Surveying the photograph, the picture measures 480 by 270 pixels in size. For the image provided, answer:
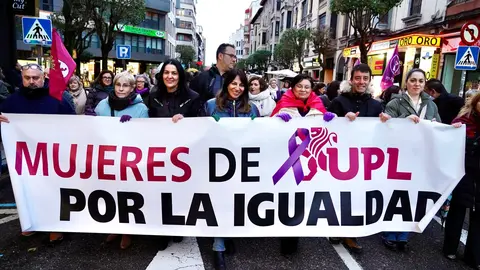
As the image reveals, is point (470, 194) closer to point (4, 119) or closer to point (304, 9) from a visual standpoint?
point (4, 119)

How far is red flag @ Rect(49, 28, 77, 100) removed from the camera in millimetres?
3830

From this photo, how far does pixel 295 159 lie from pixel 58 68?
9.02ft

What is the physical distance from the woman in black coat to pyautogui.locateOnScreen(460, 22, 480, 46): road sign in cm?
739

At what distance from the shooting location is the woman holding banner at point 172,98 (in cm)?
364

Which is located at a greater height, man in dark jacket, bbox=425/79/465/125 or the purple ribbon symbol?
man in dark jacket, bbox=425/79/465/125

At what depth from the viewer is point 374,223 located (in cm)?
346

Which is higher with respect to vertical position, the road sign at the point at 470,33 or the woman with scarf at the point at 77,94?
the road sign at the point at 470,33

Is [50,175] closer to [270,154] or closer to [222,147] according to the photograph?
[222,147]

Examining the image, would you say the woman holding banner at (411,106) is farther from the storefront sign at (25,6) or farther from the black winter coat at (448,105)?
the storefront sign at (25,6)

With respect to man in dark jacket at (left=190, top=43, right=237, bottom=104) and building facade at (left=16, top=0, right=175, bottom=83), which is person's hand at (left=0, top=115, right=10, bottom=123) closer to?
man in dark jacket at (left=190, top=43, right=237, bottom=104)

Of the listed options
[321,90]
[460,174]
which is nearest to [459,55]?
[321,90]

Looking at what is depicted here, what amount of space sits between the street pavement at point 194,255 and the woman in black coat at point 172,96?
1.35 metres

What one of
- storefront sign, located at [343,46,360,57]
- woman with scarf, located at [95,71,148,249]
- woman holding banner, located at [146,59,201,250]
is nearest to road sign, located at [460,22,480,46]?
woman holding banner, located at [146,59,201,250]

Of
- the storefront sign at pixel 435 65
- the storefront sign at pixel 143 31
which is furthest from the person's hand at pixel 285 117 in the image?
the storefront sign at pixel 143 31
